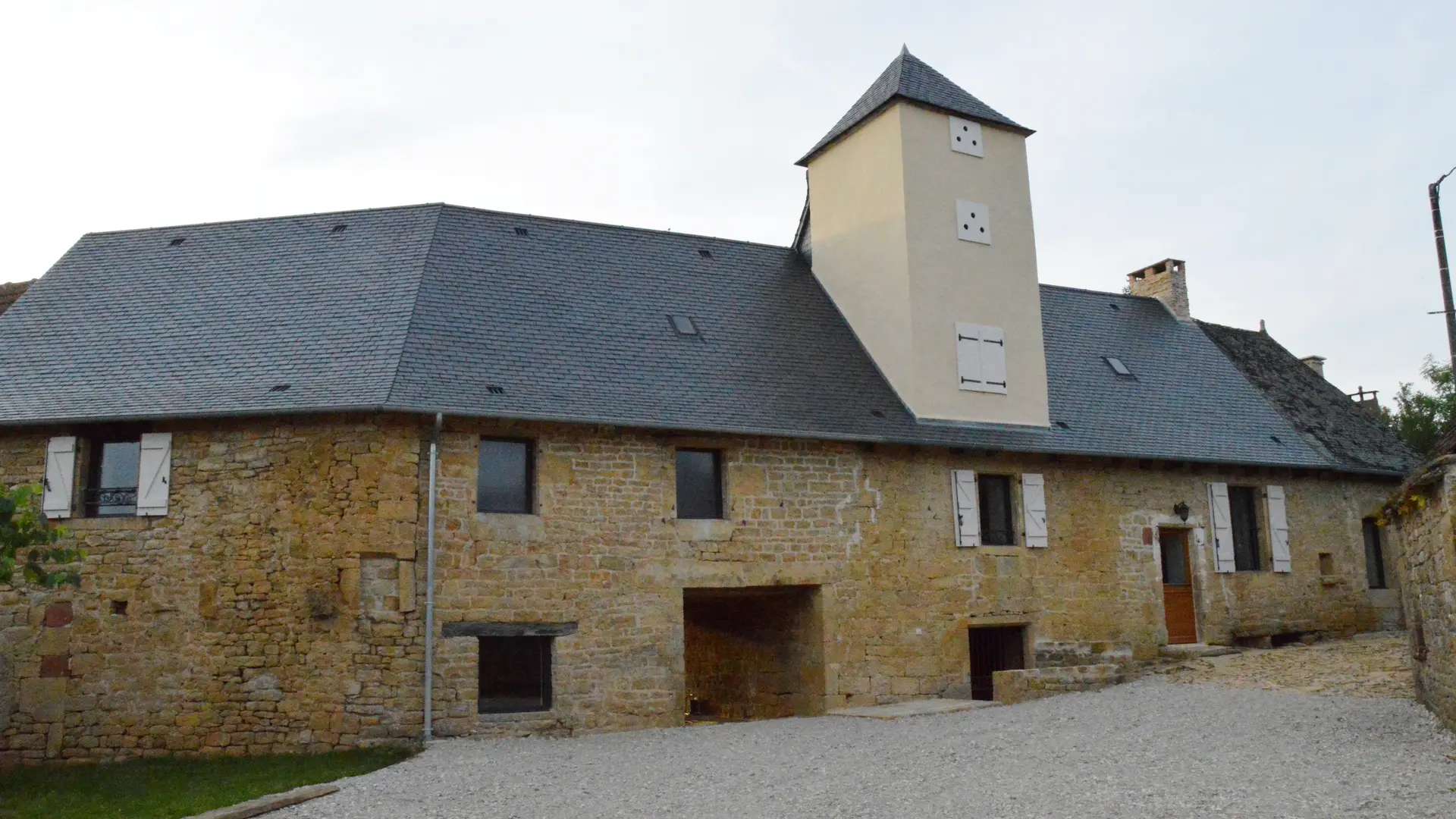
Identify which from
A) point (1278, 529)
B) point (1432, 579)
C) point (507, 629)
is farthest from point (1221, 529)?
point (507, 629)

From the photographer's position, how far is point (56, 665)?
11859 millimetres

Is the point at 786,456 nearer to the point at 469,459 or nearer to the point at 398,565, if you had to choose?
the point at 469,459

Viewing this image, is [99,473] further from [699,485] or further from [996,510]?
[996,510]

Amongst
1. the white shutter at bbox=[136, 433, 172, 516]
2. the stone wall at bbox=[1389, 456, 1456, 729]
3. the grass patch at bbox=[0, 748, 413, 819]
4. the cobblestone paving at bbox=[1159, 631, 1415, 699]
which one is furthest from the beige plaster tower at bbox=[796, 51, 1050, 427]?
the white shutter at bbox=[136, 433, 172, 516]

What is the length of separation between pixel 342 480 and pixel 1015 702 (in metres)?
7.72

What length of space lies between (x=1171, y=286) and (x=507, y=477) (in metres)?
14.0

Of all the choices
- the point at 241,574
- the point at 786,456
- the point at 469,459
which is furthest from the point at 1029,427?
the point at 241,574

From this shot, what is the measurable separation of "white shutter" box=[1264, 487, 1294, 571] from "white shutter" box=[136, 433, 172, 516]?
14843mm

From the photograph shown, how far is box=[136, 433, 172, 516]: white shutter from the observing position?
12125mm

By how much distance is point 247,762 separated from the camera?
11086mm

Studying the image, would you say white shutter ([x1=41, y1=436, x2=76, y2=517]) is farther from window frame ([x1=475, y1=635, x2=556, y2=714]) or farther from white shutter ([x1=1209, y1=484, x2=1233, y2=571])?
white shutter ([x1=1209, y1=484, x2=1233, y2=571])

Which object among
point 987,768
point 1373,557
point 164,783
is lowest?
point 164,783

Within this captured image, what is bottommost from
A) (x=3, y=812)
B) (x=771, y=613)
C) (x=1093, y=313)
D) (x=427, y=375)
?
(x=3, y=812)

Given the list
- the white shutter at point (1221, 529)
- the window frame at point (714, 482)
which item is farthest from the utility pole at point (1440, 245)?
the window frame at point (714, 482)
